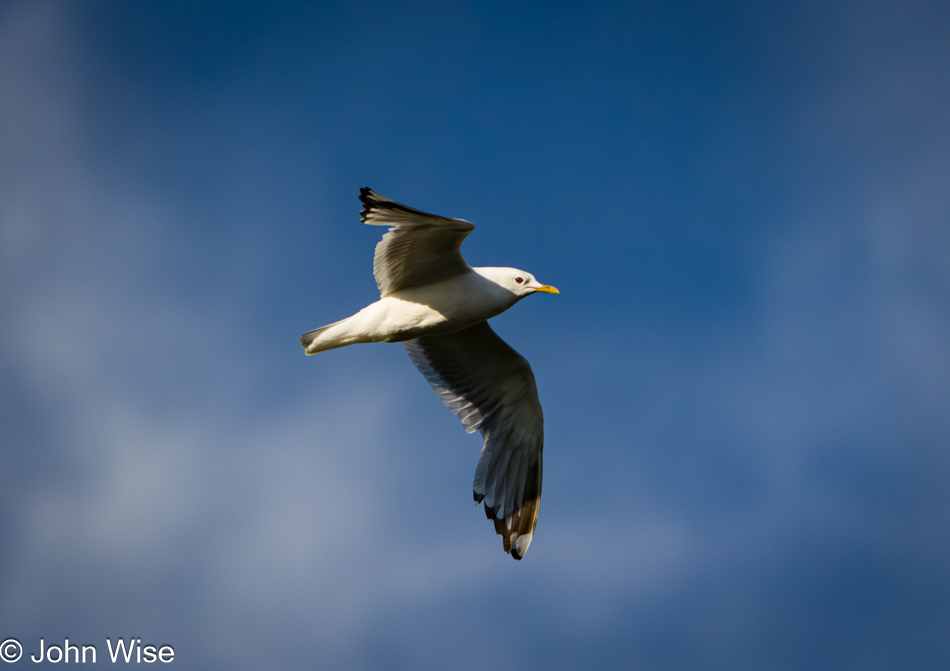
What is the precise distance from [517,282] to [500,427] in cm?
218

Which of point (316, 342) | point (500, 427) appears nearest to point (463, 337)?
point (500, 427)

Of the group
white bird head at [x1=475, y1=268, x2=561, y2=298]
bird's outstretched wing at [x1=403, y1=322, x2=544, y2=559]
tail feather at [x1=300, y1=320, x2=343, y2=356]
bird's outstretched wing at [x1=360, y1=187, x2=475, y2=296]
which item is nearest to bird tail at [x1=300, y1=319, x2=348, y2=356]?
tail feather at [x1=300, y1=320, x2=343, y2=356]

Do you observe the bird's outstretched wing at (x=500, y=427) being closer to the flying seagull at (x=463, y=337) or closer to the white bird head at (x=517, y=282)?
the flying seagull at (x=463, y=337)

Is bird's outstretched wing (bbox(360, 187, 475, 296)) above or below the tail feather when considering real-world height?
above

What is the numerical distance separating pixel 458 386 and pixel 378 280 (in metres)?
2.03

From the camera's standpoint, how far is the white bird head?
7891mm

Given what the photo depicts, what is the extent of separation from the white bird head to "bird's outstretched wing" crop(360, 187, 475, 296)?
319mm

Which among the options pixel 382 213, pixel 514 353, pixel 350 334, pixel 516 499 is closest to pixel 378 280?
pixel 350 334

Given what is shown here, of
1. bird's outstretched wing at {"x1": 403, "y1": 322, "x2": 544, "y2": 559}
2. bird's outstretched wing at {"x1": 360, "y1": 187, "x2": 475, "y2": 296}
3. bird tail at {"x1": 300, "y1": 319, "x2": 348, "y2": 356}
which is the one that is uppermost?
bird's outstretched wing at {"x1": 360, "y1": 187, "x2": 475, "y2": 296}

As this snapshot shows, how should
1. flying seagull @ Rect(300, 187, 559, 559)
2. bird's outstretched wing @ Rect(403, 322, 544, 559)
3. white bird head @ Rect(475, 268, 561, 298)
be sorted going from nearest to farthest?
flying seagull @ Rect(300, 187, 559, 559)
white bird head @ Rect(475, 268, 561, 298)
bird's outstretched wing @ Rect(403, 322, 544, 559)

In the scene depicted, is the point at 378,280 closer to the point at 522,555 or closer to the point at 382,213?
the point at 382,213

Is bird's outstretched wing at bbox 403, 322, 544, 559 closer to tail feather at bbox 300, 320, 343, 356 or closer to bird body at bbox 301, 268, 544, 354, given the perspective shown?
bird body at bbox 301, 268, 544, 354

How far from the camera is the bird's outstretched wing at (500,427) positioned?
30.5 ft

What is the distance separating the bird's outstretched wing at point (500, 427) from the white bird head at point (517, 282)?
155 cm
